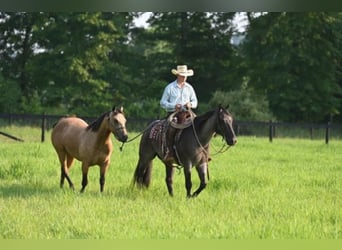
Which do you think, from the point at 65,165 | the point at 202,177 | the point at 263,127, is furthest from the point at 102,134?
the point at 263,127

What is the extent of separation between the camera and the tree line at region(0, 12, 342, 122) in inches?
483

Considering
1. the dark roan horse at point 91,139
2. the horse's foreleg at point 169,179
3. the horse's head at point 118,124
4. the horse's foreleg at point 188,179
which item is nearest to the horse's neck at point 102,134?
the dark roan horse at point 91,139

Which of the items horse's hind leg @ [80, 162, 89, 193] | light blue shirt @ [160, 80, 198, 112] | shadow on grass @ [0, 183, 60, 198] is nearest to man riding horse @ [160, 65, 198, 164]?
light blue shirt @ [160, 80, 198, 112]

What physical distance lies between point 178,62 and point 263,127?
3596mm

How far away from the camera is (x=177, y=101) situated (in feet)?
17.1

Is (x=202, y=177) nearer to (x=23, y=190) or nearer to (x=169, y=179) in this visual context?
(x=169, y=179)

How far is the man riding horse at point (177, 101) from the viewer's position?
5.14 metres

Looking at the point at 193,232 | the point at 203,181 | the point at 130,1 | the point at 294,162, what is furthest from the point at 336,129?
the point at 130,1

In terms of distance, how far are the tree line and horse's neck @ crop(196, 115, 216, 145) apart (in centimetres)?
712

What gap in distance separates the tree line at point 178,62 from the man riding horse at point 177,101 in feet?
22.6

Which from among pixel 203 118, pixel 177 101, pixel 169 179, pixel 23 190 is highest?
pixel 177 101

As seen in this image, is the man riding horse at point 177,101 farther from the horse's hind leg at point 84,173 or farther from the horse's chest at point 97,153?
the horse's hind leg at point 84,173

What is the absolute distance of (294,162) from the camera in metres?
7.38

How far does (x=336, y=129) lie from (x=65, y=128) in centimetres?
683
